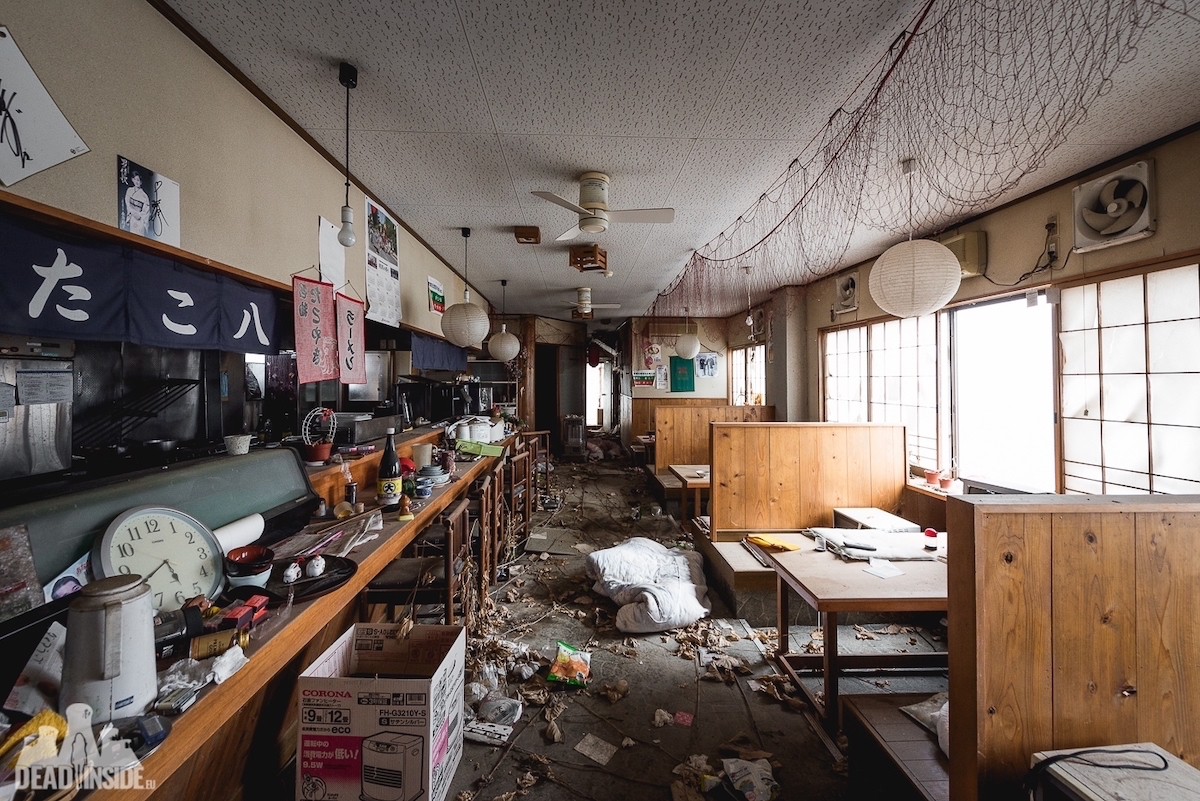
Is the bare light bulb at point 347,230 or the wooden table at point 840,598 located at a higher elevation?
the bare light bulb at point 347,230

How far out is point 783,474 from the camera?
13.1 feet

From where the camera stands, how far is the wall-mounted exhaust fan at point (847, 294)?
5559 mm

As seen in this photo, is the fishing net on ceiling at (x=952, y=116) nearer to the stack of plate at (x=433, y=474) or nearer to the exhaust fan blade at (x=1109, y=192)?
the exhaust fan blade at (x=1109, y=192)

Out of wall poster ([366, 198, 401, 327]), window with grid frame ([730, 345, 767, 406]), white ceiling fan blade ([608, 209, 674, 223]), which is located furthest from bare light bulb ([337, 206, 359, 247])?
window with grid frame ([730, 345, 767, 406])

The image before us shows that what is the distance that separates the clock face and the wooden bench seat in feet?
8.18

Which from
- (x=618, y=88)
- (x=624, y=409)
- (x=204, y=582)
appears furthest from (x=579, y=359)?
(x=204, y=582)

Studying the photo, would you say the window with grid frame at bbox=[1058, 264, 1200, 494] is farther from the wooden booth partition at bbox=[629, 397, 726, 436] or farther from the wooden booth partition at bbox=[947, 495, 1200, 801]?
the wooden booth partition at bbox=[629, 397, 726, 436]

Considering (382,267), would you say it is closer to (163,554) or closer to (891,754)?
(163,554)

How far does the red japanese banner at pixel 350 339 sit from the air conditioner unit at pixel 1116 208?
4989mm

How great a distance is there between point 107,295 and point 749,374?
9.03m

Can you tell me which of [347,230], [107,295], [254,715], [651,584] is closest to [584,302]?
[651,584]

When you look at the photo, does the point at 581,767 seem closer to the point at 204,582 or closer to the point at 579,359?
the point at 204,582

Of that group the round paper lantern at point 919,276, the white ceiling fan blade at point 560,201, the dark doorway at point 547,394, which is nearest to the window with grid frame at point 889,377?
the round paper lantern at point 919,276

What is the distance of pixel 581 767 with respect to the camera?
212 cm
